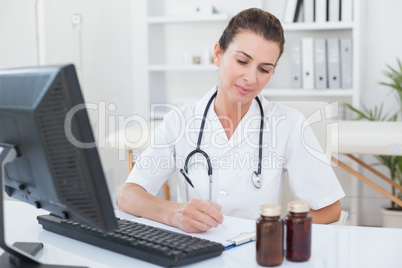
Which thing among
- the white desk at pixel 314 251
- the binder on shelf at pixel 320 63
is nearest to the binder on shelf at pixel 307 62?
the binder on shelf at pixel 320 63

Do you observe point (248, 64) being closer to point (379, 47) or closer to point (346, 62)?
point (346, 62)

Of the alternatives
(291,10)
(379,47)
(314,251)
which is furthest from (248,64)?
(379,47)

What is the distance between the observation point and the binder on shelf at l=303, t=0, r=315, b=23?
138 inches

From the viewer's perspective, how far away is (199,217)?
50.9 inches

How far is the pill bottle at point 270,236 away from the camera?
1028 millimetres

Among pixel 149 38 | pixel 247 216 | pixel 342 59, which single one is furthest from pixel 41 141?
pixel 149 38

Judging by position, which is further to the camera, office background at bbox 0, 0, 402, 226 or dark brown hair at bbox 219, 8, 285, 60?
office background at bbox 0, 0, 402, 226

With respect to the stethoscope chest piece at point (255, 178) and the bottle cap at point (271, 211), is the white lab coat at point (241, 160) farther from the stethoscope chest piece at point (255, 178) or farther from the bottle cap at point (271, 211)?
the bottle cap at point (271, 211)

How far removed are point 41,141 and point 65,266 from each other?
0.93ft

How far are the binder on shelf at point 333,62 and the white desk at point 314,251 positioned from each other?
226 centimetres

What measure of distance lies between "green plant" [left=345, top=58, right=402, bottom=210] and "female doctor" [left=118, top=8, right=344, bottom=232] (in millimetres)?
1752

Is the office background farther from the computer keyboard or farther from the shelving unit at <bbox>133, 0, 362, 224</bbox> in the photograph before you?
the computer keyboard

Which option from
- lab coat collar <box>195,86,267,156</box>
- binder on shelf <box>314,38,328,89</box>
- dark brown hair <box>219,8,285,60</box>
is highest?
dark brown hair <box>219,8,285,60</box>

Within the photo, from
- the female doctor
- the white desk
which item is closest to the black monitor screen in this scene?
the white desk
